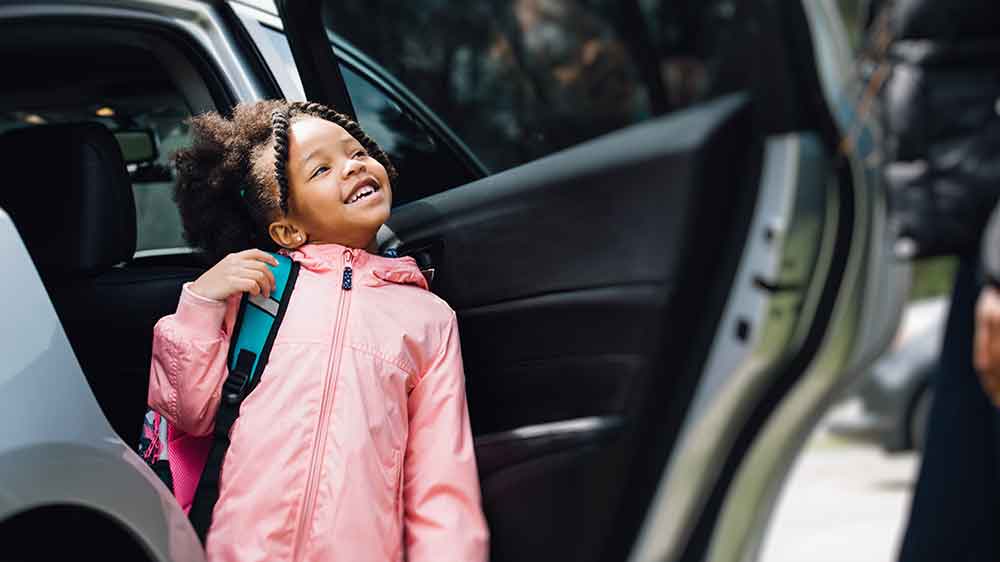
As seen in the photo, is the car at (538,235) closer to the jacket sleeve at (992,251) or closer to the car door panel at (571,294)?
the car door panel at (571,294)

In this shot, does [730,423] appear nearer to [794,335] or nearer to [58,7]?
[794,335]

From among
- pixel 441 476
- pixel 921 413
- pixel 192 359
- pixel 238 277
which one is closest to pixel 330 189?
pixel 238 277

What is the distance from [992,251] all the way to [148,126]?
107 centimetres

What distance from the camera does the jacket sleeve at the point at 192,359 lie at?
1424mm

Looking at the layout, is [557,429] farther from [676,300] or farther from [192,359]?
[192,359]

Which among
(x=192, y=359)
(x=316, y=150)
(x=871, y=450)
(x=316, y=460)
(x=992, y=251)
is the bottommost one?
(x=871, y=450)

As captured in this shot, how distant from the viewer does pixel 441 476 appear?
142cm

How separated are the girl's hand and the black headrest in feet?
0.51

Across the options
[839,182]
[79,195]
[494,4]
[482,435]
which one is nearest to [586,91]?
[494,4]

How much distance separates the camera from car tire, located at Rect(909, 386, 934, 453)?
62.6 inches

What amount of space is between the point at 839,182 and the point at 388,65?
0.64 meters

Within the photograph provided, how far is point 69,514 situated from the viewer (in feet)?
4.51

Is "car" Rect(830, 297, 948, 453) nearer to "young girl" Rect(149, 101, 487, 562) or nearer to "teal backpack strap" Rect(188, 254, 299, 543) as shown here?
"young girl" Rect(149, 101, 487, 562)

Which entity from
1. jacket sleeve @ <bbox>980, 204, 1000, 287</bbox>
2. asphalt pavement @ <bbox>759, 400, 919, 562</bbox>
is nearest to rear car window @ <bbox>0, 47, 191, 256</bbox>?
asphalt pavement @ <bbox>759, 400, 919, 562</bbox>
